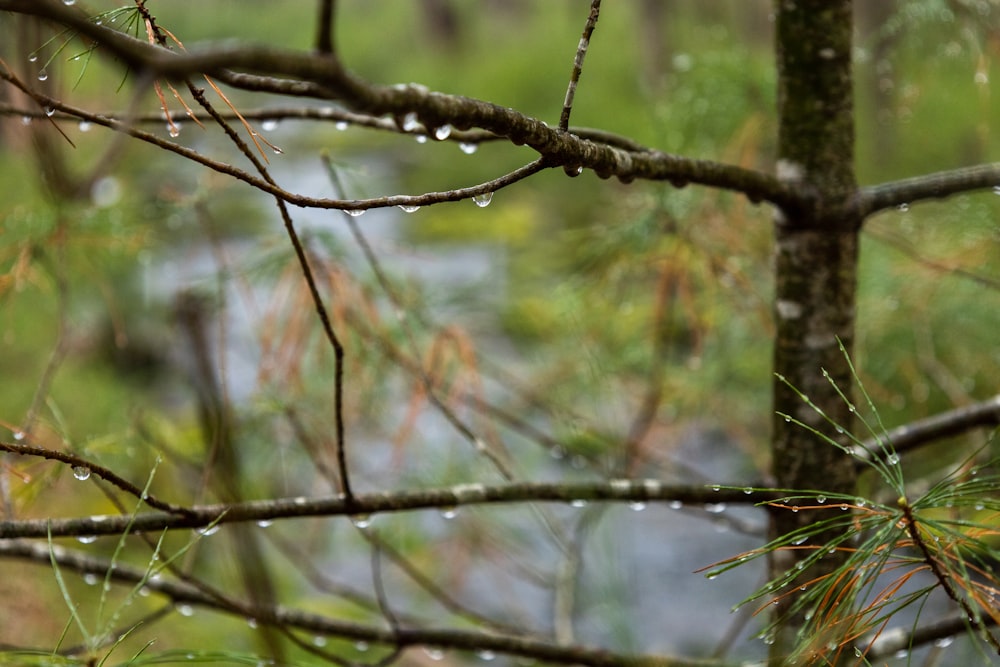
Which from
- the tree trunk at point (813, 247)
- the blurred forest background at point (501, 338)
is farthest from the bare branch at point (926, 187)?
the blurred forest background at point (501, 338)

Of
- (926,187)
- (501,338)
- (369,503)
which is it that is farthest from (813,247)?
(501,338)

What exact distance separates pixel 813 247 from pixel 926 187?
11cm

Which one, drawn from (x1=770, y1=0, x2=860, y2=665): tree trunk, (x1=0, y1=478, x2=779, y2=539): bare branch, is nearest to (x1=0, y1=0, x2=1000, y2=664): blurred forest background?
(x1=0, y1=478, x2=779, y2=539): bare branch

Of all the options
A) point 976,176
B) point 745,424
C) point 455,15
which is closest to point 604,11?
point 455,15

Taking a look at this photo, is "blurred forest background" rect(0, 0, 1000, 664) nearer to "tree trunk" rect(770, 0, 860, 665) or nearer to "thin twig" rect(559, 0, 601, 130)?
"thin twig" rect(559, 0, 601, 130)

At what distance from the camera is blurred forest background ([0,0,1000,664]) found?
1161 millimetres

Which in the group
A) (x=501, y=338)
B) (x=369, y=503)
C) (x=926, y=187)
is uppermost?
(x=501, y=338)

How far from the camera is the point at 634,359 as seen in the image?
6.38 ft

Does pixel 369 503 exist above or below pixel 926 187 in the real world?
below

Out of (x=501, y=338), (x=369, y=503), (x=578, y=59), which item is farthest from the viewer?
(x=501, y=338)

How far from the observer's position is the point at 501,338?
4039 mm

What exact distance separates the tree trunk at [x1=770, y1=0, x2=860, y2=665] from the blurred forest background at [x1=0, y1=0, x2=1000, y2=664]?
223mm

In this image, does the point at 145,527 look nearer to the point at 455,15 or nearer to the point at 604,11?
the point at 604,11

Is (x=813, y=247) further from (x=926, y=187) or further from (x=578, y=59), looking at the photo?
(x=578, y=59)
